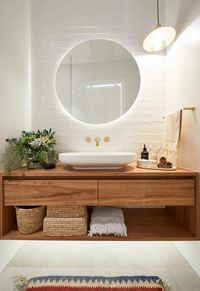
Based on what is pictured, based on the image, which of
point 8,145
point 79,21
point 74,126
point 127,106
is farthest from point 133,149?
point 79,21

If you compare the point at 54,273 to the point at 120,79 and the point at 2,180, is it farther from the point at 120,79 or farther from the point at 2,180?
the point at 120,79

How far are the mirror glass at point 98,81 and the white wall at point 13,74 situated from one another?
338 mm

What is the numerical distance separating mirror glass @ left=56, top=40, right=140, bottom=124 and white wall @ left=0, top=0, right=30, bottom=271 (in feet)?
1.11

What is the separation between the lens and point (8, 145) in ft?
4.77

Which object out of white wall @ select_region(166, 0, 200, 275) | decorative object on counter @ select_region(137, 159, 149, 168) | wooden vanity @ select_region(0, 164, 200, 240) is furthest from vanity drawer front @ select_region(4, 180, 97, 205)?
white wall @ select_region(166, 0, 200, 275)

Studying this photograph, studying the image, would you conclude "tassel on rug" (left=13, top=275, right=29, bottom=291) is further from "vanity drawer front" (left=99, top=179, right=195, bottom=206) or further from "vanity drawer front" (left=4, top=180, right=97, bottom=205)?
"vanity drawer front" (left=99, top=179, right=195, bottom=206)

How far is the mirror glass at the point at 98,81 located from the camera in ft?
5.91

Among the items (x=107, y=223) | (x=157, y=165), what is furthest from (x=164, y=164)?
(x=107, y=223)

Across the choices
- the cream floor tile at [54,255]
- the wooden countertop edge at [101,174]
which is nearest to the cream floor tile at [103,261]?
the cream floor tile at [54,255]

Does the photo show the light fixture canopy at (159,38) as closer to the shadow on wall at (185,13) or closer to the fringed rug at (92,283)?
the shadow on wall at (185,13)

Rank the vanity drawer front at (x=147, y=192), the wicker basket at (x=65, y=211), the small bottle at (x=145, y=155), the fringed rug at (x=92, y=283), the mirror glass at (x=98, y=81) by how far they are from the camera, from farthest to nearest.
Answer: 1. the mirror glass at (x=98, y=81)
2. the small bottle at (x=145, y=155)
3. the wicker basket at (x=65, y=211)
4. the vanity drawer front at (x=147, y=192)
5. the fringed rug at (x=92, y=283)

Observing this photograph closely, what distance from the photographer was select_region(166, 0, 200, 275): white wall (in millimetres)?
1271

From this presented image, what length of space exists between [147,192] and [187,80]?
2.89ft

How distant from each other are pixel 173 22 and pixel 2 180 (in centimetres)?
188
